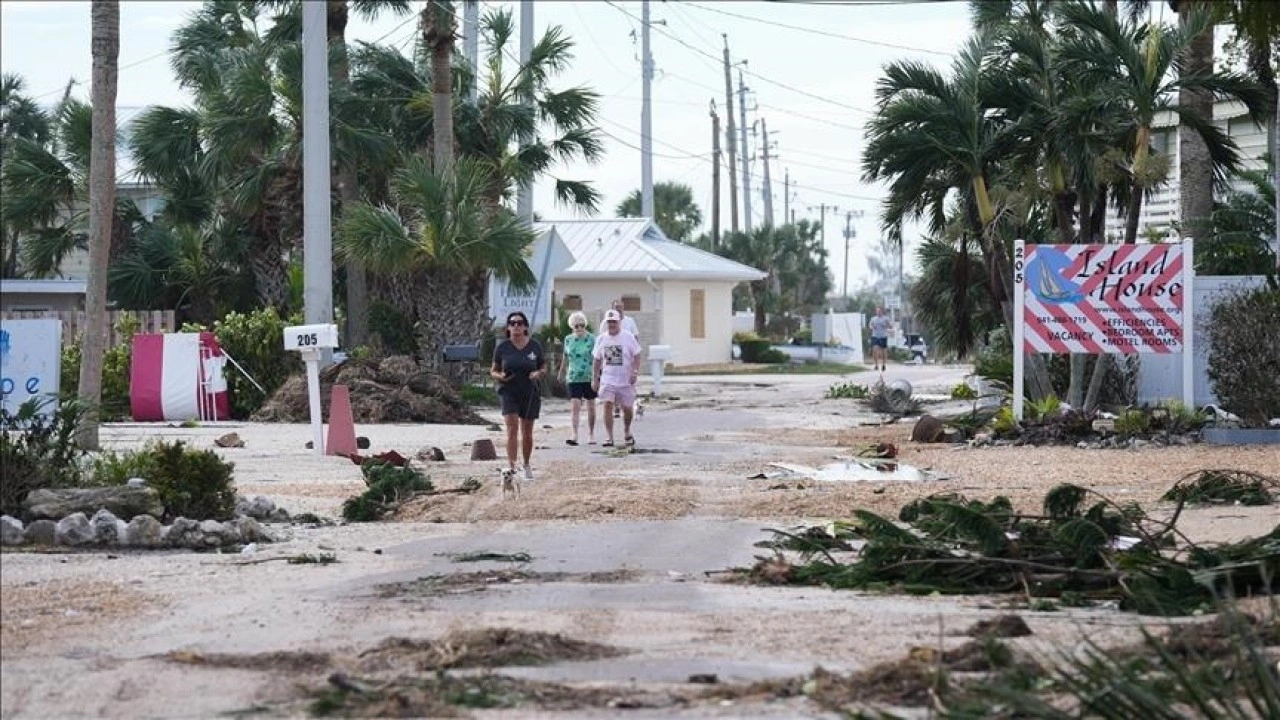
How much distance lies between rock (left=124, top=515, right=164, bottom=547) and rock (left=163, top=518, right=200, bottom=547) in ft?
0.17

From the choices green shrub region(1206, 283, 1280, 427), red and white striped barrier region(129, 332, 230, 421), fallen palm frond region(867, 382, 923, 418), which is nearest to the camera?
green shrub region(1206, 283, 1280, 427)

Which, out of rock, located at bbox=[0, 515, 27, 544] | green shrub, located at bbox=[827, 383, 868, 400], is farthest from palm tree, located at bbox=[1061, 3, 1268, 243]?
rock, located at bbox=[0, 515, 27, 544]

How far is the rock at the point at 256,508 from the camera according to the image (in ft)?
46.1

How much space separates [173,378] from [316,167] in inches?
148

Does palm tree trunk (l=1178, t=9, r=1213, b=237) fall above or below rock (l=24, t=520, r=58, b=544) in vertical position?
above

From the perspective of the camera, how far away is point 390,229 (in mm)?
30797

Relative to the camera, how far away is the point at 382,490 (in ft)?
50.1

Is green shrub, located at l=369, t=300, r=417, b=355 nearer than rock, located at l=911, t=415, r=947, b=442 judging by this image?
No

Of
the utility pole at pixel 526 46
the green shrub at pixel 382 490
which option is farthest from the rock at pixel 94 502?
the utility pole at pixel 526 46

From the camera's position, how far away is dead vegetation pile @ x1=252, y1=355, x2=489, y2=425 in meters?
27.3

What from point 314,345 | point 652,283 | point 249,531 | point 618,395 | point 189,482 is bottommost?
point 249,531

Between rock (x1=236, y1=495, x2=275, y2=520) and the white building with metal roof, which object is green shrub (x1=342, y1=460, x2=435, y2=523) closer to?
rock (x1=236, y1=495, x2=275, y2=520)

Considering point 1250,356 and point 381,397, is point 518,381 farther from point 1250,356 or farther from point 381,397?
point 381,397

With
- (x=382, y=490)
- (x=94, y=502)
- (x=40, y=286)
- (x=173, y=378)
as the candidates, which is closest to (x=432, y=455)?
(x=382, y=490)
